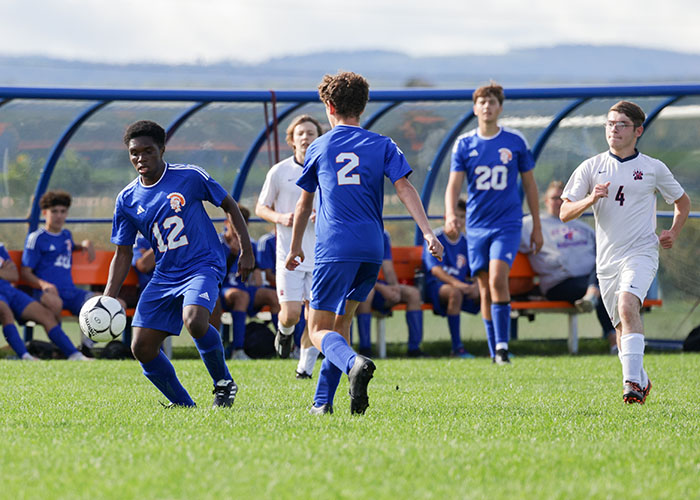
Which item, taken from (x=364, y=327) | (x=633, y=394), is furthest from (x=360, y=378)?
(x=364, y=327)

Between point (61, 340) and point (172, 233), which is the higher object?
point (172, 233)

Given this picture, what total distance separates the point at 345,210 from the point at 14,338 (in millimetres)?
6452

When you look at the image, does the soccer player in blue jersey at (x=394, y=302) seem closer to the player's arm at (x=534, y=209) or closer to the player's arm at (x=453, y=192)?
the player's arm at (x=453, y=192)

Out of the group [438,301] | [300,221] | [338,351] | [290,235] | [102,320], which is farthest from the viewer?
[438,301]

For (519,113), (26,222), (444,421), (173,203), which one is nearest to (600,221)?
(444,421)

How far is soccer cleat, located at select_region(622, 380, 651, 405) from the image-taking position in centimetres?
662

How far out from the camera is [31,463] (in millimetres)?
4215

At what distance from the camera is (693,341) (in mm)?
12469

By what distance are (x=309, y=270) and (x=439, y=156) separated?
5.68 metres

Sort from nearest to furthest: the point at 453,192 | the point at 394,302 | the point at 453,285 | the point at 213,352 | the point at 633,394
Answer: the point at 213,352
the point at 633,394
the point at 453,192
the point at 394,302
the point at 453,285

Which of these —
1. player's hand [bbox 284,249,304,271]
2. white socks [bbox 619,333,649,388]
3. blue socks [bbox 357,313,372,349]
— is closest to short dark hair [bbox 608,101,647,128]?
white socks [bbox 619,333,649,388]

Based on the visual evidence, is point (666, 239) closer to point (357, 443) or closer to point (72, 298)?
point (357, 443)

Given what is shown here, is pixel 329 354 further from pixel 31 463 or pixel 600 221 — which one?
pixel 600 221

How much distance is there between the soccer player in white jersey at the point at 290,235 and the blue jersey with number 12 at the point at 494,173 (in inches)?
79.3
